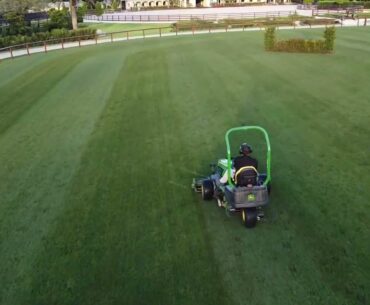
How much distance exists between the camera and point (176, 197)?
9602 mm

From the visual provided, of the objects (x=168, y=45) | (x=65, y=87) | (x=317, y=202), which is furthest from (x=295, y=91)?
(x=168, y=45)

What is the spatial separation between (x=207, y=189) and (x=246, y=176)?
1.54 metres

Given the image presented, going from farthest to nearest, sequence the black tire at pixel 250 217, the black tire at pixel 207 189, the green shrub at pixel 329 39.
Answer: the green shrub at pixel 329 39, the black tire at pixel 207 189, the black tire at pixel 250 217

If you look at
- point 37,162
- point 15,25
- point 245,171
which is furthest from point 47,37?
point 245,171

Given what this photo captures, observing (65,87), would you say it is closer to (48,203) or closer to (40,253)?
(48,203)

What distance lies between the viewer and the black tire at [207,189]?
360 inches

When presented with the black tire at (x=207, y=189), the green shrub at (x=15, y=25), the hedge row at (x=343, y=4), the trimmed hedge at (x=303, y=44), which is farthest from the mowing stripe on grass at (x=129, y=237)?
the hedge row at (x=343, y=4)

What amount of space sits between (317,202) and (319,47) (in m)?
21.0

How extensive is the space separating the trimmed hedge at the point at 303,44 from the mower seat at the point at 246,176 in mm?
21974

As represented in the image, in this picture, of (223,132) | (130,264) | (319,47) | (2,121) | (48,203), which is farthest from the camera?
(319,47)

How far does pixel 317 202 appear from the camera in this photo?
9.06 m

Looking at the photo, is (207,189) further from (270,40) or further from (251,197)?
(270,40)

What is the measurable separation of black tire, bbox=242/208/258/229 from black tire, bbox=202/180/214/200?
47.8 inches

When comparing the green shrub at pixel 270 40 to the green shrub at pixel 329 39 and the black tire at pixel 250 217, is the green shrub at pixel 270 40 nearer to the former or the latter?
the green shrub at pixel 329 39
